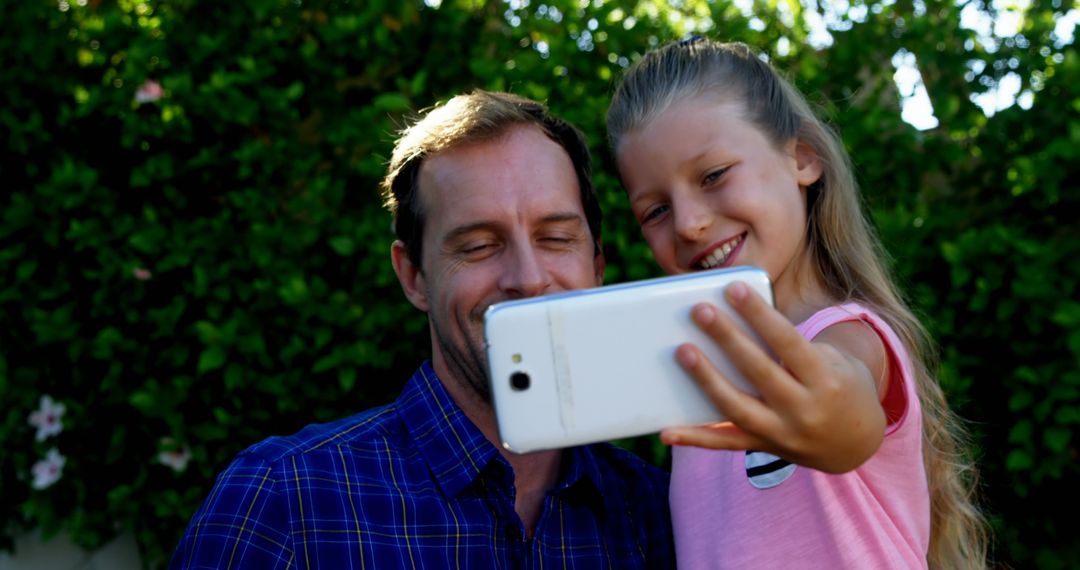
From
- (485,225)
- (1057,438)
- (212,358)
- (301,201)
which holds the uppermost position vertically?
(301,201)

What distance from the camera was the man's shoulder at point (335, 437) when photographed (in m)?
1.91

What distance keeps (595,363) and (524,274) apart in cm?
67

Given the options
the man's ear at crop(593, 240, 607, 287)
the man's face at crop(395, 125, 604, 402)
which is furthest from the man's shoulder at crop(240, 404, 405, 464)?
the man's ear at crop(593, 240, 607, 287)

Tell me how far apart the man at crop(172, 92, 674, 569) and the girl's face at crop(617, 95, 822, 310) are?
0.66ft

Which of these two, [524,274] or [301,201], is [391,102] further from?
[524,274]

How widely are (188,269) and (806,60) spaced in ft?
6.83

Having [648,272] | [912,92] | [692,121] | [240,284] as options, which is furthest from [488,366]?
[912,92]

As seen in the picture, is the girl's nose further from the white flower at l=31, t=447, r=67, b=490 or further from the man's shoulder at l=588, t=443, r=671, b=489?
the white flower at l=31, t=447, r=67, b=490

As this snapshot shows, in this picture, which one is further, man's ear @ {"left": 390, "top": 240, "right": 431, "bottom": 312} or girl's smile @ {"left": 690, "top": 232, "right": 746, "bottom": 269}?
man's ear @ {"left": 390, "top": 240, "right": 431, "bottom": 312}

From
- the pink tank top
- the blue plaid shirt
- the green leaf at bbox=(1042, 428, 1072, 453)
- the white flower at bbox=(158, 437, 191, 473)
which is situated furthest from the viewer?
the white flower at bbox=(158, 437, 191, 473)

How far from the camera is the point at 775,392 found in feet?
3.96

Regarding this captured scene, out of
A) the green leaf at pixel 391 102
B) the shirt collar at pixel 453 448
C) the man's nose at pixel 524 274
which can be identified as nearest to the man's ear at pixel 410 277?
the shirt collar at pixel 453 448

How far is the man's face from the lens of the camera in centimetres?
203

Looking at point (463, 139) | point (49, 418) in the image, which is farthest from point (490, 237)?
point (49, 418)
